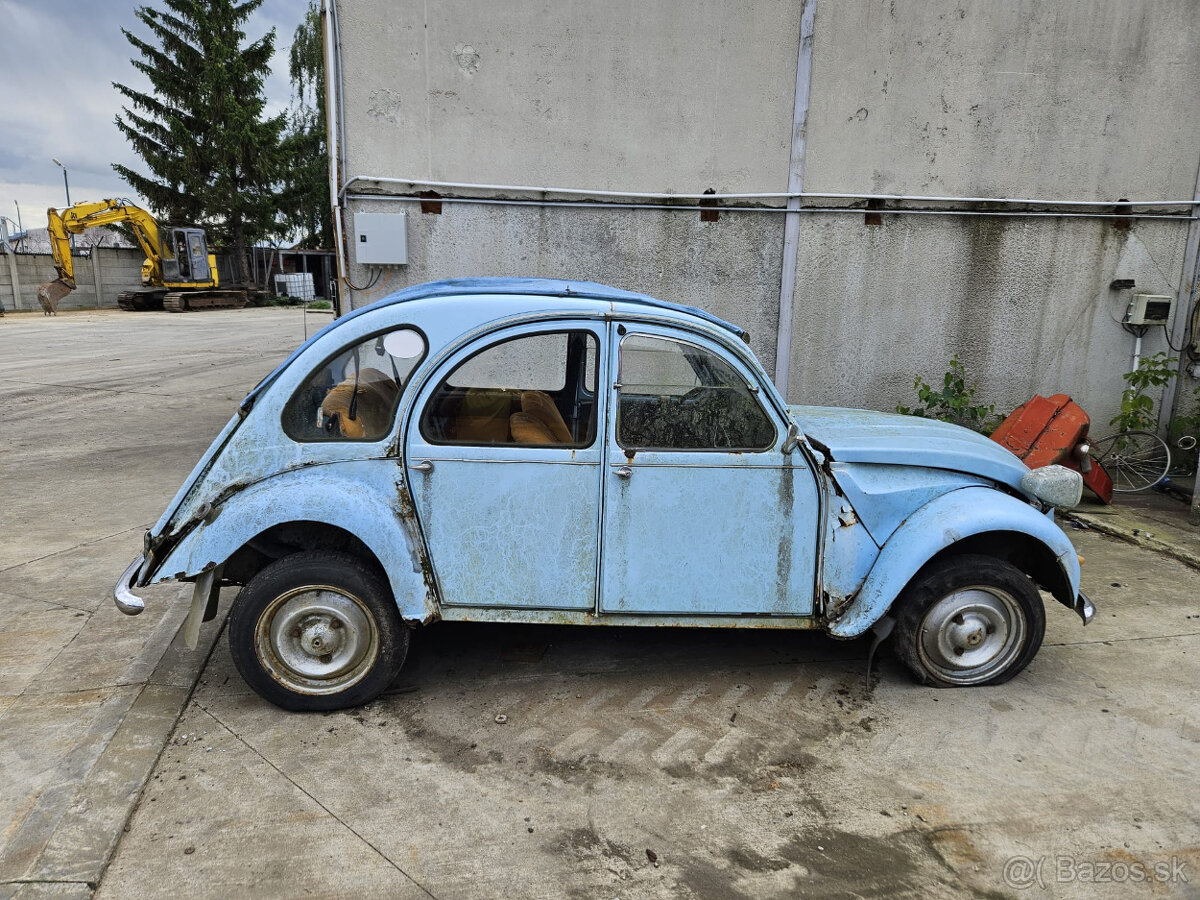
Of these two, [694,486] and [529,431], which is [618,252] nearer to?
[529,431]

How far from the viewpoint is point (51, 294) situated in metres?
28.3

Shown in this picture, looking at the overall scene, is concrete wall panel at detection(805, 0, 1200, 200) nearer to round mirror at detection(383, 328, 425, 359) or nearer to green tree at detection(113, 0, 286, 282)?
round mirror at detection(383, 328, 425, 359)

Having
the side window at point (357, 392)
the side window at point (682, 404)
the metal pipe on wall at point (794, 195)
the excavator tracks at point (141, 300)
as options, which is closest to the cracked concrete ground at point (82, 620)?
the side window at point (357, 392)

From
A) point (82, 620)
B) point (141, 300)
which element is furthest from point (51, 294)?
point (82, 620)

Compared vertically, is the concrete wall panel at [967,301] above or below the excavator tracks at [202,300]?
above

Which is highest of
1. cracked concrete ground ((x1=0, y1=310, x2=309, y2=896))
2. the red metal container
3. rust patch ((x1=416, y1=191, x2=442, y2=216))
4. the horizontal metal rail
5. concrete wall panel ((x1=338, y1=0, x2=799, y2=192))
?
concrete wall panel ((x1=338, y1=0, x2=799, y2=192))

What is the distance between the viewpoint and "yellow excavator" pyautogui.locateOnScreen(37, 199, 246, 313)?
28.0 meters

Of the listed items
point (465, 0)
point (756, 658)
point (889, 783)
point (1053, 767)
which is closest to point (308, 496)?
point (756, 658)

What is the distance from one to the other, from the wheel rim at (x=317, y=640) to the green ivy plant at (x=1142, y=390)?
6960 mm

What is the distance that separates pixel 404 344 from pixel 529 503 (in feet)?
2.87

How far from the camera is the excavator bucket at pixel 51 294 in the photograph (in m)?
27.8

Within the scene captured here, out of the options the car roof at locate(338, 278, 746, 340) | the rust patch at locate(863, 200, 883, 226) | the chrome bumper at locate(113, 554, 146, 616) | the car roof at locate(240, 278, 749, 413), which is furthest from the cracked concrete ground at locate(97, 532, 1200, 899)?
the rust patch at locate(863, 200, 883, 226)

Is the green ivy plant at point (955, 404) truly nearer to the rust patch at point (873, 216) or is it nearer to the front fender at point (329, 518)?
the rust patch at point (873, 216)

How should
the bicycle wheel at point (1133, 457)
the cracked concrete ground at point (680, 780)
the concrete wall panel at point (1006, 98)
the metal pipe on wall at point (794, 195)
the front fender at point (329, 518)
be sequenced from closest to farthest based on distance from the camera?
the cracked concrete ground at point (680, 780) < the front fender at point (329, 518) < the metal pipe on wall at point (794, 195) < the concrete wall panel at point (1006, 98) < the bicycle wheel at point (1133, 457)
